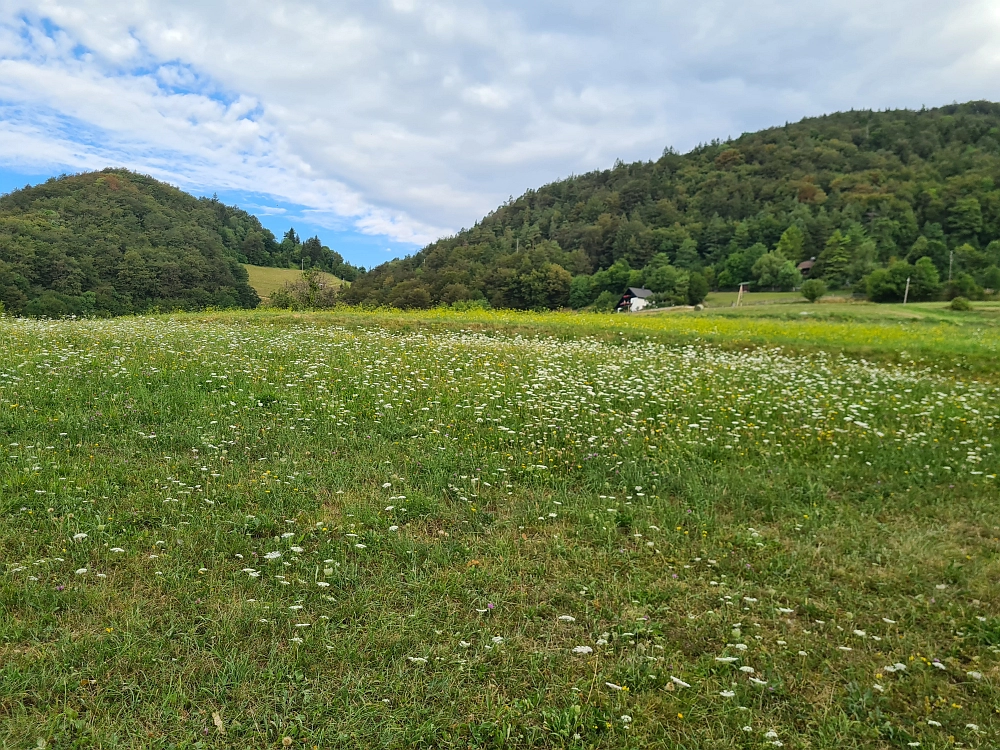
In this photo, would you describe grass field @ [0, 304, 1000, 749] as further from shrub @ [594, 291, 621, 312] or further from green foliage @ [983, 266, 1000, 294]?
shrub @ [594, 291, 621, 312]

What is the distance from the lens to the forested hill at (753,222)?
267 feet

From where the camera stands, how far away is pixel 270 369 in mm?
10602

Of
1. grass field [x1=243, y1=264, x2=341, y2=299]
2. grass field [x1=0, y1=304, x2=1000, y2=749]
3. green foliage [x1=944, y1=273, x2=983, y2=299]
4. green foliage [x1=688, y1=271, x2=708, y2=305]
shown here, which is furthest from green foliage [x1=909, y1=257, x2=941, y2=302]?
grass field [x1=243, y1=264, x2=341, y2=299]

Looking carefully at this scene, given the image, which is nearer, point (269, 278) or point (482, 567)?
point (482, 567)

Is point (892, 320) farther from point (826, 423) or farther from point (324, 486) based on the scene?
point (324, 486)

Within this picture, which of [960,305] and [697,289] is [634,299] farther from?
[960,305]

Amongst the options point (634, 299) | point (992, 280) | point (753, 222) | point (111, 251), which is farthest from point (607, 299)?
point (111, 251)

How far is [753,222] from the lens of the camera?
4473 inches

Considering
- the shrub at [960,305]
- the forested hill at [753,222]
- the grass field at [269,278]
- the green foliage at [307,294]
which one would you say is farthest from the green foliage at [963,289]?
the grass field at [269,278]

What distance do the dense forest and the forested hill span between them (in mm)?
21371

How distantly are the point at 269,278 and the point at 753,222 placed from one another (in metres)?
98.5

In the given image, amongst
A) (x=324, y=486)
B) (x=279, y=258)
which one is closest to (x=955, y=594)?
(x=324, y=486)

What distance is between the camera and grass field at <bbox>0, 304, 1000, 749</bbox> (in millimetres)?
3070

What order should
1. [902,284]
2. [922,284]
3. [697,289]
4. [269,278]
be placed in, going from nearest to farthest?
[902,284] → [922,284] → [697,289] → [269,278]
